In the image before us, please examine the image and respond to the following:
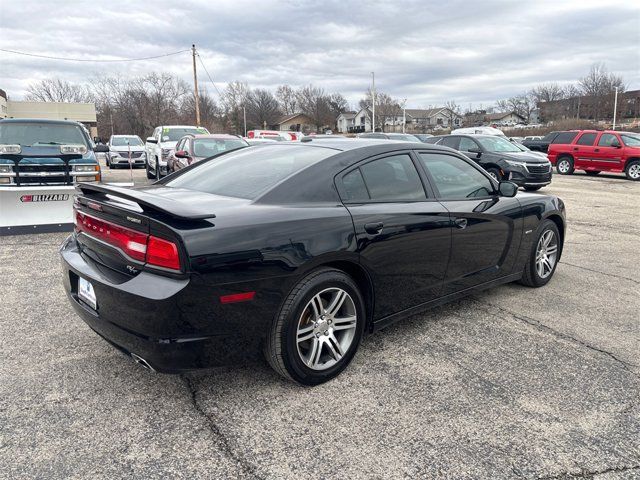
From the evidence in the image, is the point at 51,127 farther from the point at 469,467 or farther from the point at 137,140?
the point at 137,140

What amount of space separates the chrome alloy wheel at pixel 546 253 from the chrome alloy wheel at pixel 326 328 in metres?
2.69

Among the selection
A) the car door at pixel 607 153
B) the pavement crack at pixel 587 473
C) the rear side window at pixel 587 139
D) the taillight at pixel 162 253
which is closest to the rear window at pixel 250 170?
the taillight at pixel 162 253

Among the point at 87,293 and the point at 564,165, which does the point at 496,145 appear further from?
the point at 87,293

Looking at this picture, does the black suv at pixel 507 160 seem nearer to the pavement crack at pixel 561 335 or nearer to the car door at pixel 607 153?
the car door at pixel 607 153

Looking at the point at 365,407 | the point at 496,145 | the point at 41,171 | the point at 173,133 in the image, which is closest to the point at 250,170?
the point at 365,407

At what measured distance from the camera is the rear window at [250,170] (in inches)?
125

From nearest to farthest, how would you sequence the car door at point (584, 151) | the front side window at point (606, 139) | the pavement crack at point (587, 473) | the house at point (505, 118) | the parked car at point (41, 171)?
the pavement crack at point (587, 473) < the parked car at point (41, 171) < the front side window at point (606, 139) < the car door at point (584, 151) < the house at point (505, 118)

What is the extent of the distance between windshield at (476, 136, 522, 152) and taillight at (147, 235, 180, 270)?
13124 millimetres

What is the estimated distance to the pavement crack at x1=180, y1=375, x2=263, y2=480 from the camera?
87.9 inches

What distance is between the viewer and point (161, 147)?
46.7 feet

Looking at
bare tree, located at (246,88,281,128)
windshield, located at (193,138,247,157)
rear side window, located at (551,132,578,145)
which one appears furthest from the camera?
bare tree, located at (246,88,281,128)

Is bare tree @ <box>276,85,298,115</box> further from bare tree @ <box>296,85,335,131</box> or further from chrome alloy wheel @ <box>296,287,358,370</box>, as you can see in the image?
chrome alloy wheel @ <box>296,287,358,370</box>

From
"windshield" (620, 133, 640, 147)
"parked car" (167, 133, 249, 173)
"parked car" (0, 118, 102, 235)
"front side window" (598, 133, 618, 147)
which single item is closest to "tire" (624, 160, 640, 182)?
"windshield" (620, 133, 640, 147)

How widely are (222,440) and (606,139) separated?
1944cm
